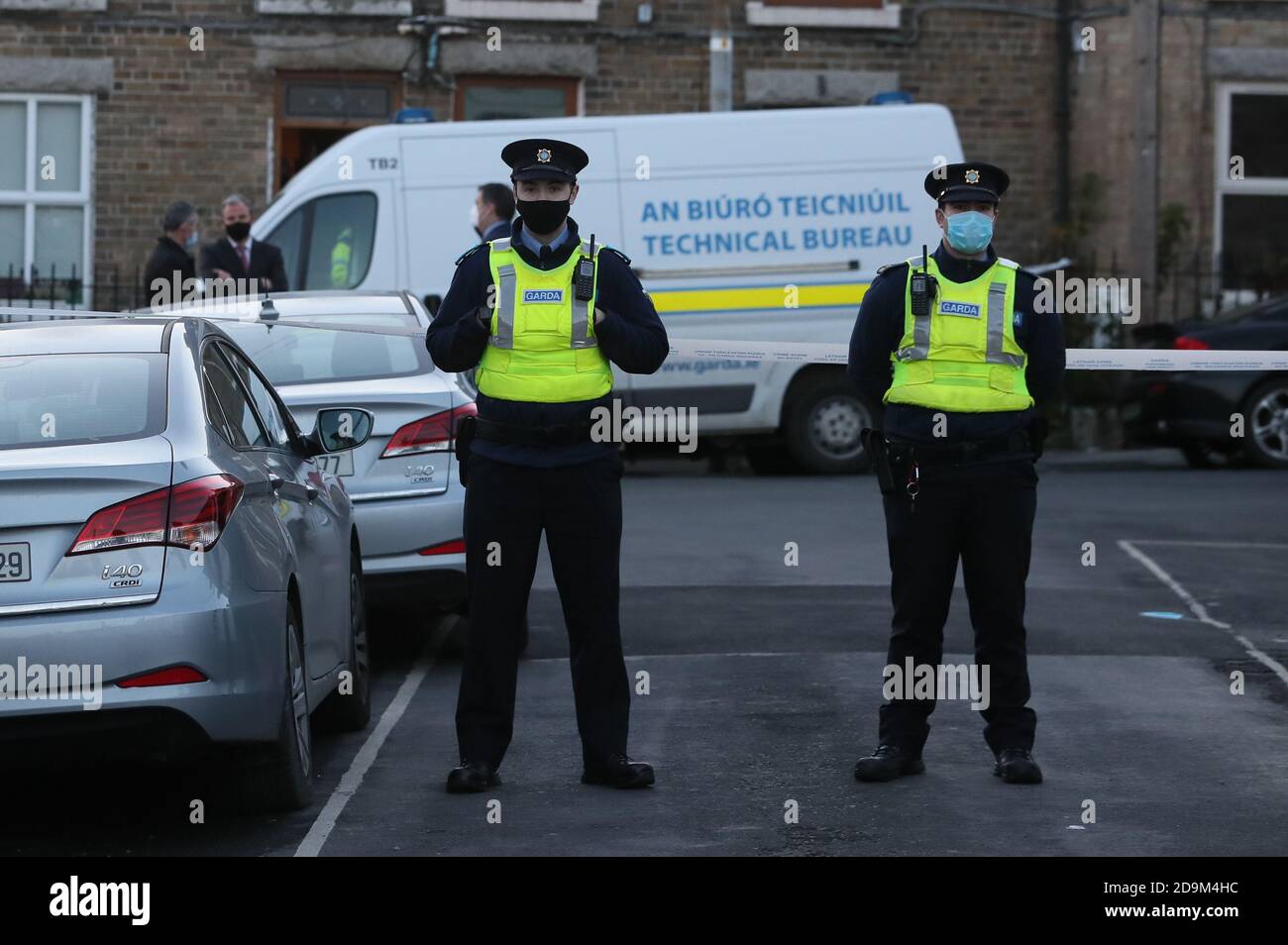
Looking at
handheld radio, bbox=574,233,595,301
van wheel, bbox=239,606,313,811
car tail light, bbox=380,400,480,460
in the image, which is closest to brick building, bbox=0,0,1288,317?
car tail light, bbox=380,400,480,460

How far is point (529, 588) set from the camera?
22.9 ft

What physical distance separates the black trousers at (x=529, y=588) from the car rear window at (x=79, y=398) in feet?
3.51

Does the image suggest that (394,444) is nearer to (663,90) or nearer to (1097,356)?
(1097,356)

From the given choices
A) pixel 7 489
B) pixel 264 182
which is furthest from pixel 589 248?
pixel 264 182

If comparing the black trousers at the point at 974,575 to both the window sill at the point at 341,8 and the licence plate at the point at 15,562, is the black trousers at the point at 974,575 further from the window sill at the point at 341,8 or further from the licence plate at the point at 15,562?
the window sill at the point at 341,8

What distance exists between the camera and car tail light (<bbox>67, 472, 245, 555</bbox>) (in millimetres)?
5832

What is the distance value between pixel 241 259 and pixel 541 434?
8.59 meters

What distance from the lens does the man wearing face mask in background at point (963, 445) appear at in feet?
23.1

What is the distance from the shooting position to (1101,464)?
1902 cm

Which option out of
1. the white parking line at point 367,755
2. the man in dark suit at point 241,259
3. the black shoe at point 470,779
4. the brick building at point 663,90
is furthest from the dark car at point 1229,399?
the black shoe at point 470,779

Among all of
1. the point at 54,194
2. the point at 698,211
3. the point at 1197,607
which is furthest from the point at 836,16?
the point at 1197,607

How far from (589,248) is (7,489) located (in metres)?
1.97

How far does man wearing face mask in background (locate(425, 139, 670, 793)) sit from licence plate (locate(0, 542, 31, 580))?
5.13 feet

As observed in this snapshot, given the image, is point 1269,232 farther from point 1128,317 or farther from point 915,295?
point 915,295
